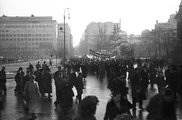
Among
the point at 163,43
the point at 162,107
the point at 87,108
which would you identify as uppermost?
the point at 163,43

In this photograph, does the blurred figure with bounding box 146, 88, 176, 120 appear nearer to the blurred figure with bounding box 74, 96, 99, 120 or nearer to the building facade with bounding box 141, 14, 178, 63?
the blurred figure with bounding box 74, 96, 99, 120

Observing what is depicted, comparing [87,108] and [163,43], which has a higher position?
[163,43]

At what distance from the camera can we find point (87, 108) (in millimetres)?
5508

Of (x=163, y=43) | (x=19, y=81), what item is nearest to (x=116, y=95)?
(x=19, y=81)

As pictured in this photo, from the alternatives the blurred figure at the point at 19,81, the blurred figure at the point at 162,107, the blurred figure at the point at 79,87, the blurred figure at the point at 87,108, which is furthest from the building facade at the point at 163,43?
the blurred figure at the point at 87,108

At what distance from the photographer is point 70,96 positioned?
43.6ft

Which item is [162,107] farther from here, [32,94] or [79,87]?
[79,87]

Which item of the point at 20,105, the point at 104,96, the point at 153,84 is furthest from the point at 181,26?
the point at 20,105

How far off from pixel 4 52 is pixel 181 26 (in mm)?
108378

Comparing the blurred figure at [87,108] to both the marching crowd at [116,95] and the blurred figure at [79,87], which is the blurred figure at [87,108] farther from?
the blurred figure at [79,87]

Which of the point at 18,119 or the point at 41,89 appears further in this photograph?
the point at 41,89

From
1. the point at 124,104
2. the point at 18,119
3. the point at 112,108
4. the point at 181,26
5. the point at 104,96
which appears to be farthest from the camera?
the point at 181,26

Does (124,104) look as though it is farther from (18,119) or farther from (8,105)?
(8,105)

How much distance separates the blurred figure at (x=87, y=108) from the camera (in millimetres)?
5488
